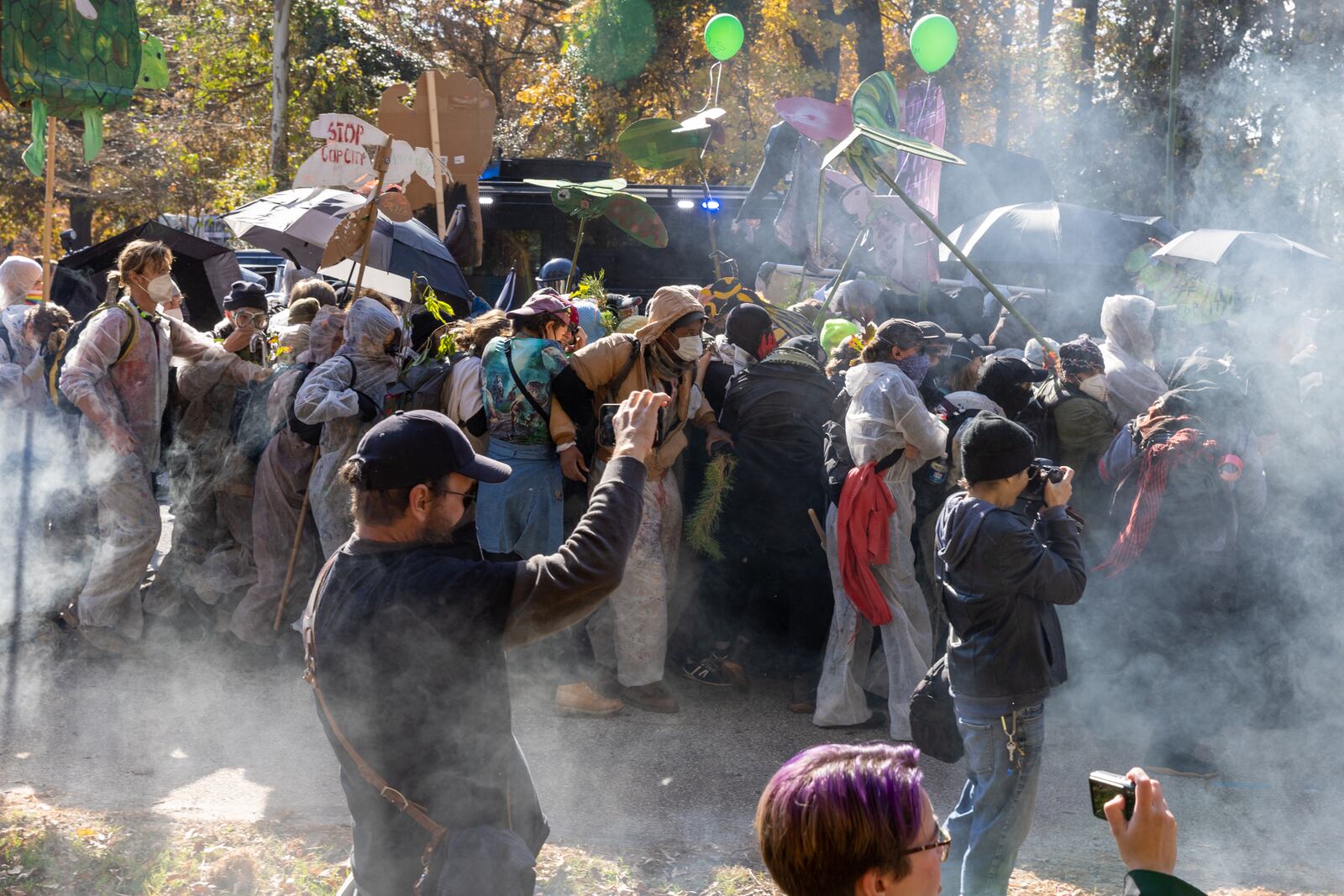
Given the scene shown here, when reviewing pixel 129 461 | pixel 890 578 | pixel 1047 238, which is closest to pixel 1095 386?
pixel 890 578

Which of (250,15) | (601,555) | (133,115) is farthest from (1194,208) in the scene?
(601,555)

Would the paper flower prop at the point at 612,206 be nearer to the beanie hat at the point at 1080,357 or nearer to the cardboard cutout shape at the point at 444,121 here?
the cardboard cutout shape at the point at 444,121

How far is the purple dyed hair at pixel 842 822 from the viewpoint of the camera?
1.88 m

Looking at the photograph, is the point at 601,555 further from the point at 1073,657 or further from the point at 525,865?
the point at 1073,657

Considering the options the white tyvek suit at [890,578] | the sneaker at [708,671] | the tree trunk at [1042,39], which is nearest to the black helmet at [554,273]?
the sneaker at [708,671]

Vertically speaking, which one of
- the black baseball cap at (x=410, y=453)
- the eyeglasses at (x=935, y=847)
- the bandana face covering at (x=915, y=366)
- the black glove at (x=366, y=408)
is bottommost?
the black glove at (x=366, y=408)

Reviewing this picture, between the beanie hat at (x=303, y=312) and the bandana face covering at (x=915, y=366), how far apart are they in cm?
315

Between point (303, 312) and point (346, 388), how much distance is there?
1.07 m

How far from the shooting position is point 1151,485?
4.90 m

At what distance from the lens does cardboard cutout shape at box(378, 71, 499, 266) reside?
739 centimetres

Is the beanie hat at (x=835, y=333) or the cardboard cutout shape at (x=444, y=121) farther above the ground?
the cardboard cutout shape at (x=444, y=121)

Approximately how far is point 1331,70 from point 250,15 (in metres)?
17.8

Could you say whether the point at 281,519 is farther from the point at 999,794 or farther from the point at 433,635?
the point at 433,635

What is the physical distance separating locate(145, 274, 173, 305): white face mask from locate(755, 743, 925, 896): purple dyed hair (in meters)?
5.14
